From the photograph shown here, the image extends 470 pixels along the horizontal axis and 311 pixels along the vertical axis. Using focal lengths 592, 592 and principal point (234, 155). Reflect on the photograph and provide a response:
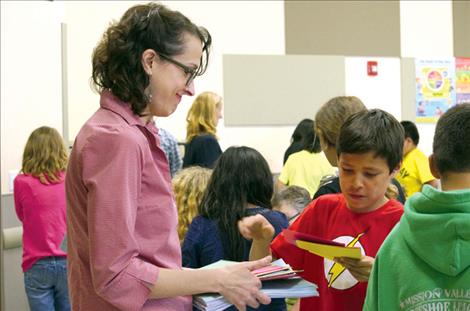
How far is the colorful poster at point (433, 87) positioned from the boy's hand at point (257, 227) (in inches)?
195

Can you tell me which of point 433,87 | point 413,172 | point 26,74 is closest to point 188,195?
point 26,74

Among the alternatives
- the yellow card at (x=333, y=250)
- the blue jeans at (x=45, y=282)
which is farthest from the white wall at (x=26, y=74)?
the yellow card at (x=333, y=250)

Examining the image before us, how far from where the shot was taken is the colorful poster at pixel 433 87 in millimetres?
6242

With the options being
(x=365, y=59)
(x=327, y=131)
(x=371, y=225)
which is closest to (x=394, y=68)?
(x=365, y=59)

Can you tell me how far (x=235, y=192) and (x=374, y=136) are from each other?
2.29 ft

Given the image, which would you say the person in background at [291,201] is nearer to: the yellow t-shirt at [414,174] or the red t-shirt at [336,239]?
the red t-shirt at [336,239]

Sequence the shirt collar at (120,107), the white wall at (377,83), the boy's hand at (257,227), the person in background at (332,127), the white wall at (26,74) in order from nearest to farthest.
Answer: the shirt collar at (120,107) → the boy's hand at (257,227) → the person in background at (332,127) → the white wall at (26,74) → the white wall at (377,83)

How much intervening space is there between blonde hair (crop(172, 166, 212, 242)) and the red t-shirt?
0.92 meters

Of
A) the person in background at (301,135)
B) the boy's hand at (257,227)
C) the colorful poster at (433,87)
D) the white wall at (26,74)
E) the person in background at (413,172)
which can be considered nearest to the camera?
the boy's hand at (257,227)

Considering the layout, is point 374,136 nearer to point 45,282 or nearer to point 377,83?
point 45,282

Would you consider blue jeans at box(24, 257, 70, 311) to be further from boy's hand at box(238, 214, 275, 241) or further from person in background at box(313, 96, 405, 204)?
boy's hand at box(238, 214, 275, 241)

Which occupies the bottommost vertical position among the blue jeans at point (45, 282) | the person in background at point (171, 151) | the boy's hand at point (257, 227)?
the blue jeans at point (45, 282)

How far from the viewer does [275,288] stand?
139 cm

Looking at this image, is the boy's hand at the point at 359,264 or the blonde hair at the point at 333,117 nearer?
the boy's hand at the point at 359,264
